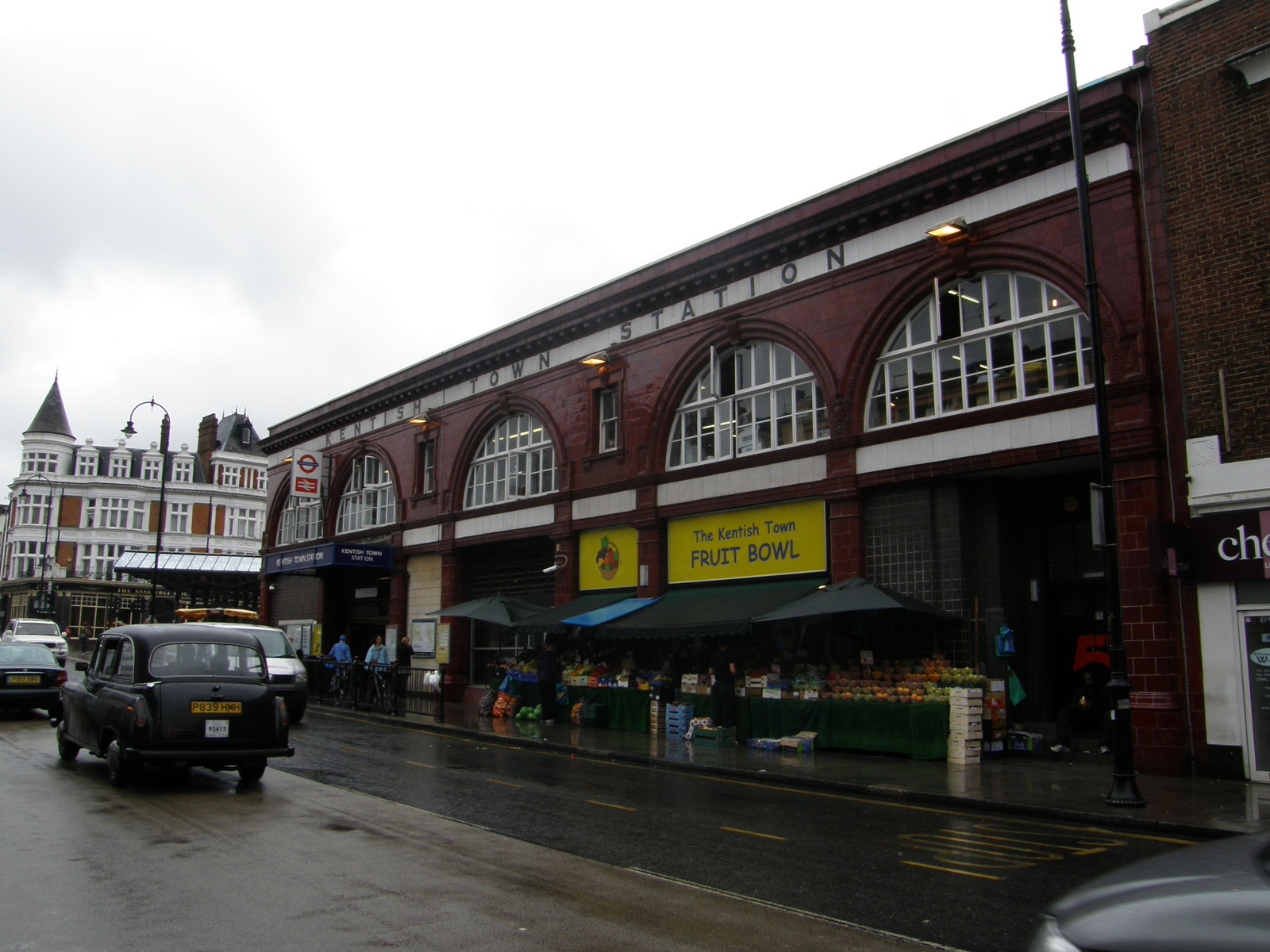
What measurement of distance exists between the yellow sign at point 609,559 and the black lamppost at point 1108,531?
13.2 m

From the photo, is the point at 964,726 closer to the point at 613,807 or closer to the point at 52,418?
the point at 613,807

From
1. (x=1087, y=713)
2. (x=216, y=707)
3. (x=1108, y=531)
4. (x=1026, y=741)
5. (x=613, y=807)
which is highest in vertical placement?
(x=1108, y=531)

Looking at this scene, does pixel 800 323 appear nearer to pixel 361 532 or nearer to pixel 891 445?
pixel 891 445

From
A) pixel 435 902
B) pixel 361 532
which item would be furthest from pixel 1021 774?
pixel 361 532

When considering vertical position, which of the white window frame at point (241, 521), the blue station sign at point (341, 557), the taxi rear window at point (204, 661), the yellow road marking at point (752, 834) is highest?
the white window frame at point (241, 521)

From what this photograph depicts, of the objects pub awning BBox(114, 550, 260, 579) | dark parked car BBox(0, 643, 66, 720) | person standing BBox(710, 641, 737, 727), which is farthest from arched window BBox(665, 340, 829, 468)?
pub awning BBox(114, 550, 260, 579)

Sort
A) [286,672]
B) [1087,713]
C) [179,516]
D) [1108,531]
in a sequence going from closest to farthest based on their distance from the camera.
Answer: [1108,531], [1087,713], [286,672], [179,516]

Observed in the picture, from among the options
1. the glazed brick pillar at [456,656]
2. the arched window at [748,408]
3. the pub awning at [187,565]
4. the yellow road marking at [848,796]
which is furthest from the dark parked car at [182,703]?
the pub awning at [187,565]

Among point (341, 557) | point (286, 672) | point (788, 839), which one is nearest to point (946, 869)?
point (788, 839)

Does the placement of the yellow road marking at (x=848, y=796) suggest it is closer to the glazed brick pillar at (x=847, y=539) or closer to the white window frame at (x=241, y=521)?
the glazed brick pillar at (x=847, y=539)

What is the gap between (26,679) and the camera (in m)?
19.7

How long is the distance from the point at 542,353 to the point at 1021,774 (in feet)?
59.2

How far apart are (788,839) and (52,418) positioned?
92530mm

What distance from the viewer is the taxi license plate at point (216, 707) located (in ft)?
37.3
